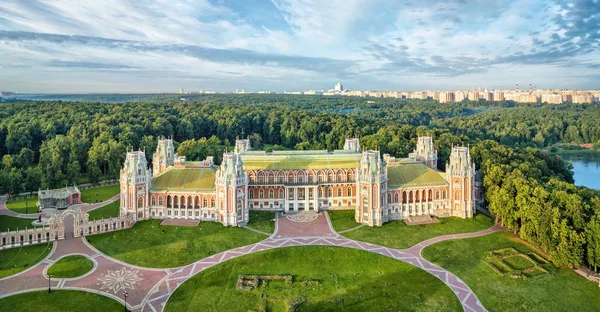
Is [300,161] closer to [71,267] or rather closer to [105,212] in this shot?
[105,212]

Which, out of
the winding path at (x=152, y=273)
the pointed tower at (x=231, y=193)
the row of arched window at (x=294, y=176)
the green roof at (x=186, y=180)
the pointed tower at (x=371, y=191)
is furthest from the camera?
the row of arched window at (x=294, y=176)

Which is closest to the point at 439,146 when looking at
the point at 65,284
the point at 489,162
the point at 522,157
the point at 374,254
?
the point at 522,157

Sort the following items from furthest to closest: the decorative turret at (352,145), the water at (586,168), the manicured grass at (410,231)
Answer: the water at (586,168) → the decorative turret at (352,145) → the manicured grass at (410,231)

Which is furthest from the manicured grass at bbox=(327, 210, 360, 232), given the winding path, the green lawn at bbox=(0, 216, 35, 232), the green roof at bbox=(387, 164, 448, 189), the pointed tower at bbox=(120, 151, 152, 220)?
the green lawn at bbox=(0, 216, 35, 232)

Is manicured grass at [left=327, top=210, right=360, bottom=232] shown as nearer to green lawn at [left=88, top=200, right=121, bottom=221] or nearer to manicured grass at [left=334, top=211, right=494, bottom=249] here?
manicured grass at [left=334, top=211, right=494, bottom=249]

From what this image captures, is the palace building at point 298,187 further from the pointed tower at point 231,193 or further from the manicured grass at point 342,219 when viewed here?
the manicured grass at point 342,219

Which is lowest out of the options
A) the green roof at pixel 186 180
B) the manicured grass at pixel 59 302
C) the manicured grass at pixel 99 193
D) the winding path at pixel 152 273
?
the manicured grass at pixel 59 302

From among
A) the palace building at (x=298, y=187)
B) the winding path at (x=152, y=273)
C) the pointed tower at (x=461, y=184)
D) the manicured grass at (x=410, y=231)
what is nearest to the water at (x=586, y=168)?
the pointed tower at (x=461, y=184)

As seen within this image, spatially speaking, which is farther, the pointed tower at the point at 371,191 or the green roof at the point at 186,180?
the green roof at the point at 186,180
